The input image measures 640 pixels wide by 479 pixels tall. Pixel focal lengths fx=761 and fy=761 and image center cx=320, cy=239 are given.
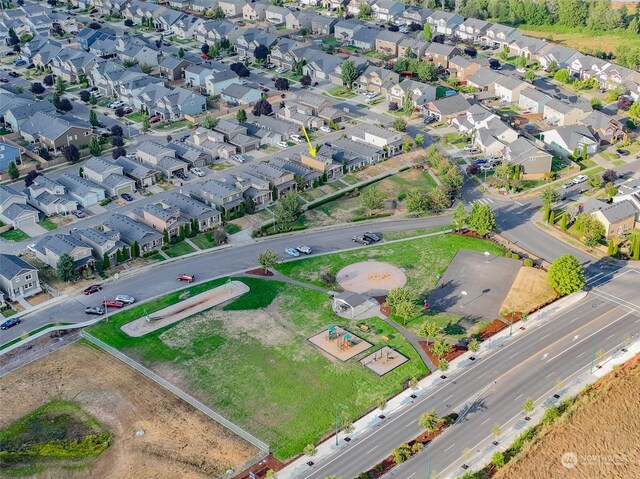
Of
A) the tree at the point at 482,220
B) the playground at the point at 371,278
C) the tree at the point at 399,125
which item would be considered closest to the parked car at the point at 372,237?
the playground at the point at 371,278

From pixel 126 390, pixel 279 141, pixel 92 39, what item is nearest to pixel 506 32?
pixel 279 141

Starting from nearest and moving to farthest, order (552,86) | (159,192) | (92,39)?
(159,192), (552,86), (92,39)

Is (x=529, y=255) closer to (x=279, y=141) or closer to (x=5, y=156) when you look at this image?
(x=279, y=141)

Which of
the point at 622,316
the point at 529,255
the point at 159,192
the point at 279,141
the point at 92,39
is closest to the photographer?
the point at 622,316

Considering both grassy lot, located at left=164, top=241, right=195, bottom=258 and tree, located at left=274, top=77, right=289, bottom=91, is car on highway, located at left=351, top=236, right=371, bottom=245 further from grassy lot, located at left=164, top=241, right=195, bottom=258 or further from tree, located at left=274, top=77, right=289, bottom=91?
tree, located at left=274, top=77, right=289, bottom=91

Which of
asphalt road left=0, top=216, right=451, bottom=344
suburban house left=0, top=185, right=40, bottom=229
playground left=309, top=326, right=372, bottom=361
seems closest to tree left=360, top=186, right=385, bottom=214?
asphalt road left=0, top=216, right=451, bottom=344

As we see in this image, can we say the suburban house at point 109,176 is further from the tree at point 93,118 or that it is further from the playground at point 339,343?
the playground at point 339,343

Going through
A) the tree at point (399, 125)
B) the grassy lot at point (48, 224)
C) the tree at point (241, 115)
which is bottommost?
the grassy lot at point (48, 224)
